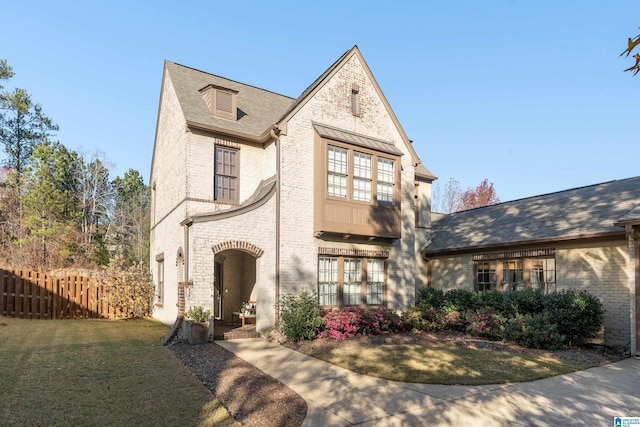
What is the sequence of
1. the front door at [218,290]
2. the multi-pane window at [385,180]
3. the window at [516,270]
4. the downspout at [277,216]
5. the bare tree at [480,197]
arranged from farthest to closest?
the bare tree at [480,197] < the front door at [218,290] < the multi-pane window at [385,180] < the window at [516,270] < the downspout at [277,216]

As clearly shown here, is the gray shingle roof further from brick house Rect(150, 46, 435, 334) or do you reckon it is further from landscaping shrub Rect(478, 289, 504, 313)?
landscaping shrub Rect(478, 289, 504, 313)

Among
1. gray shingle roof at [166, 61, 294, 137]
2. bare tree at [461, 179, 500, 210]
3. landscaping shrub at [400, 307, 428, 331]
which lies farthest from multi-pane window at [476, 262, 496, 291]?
bare tree at [461, 179, 500, 210]

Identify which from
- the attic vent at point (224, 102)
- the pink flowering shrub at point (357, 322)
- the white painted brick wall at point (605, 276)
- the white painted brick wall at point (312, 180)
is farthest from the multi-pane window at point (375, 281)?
the attic vent at point (224, 102)

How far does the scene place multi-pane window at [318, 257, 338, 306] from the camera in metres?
13.1

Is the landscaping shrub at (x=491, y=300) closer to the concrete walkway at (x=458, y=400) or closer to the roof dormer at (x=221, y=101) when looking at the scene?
the concrete walkway at (x=458, y=400)

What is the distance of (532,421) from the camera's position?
5449 millimetres

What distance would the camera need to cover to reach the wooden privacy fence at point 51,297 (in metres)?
15.3

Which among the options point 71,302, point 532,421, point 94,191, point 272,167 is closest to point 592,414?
point 532,421

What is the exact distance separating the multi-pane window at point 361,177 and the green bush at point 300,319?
3.97 m

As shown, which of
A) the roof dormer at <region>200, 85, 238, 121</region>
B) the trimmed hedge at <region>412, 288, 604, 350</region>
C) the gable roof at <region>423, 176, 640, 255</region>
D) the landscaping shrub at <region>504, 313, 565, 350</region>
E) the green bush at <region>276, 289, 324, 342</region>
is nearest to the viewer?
the landscaping shrub at <region>504, 313, 565, 350</region>

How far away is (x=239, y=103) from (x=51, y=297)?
1064cm

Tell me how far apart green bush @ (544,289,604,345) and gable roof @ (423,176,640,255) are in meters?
1.97

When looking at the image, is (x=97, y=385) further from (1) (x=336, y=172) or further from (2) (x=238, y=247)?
(1) (x=336, y=172)

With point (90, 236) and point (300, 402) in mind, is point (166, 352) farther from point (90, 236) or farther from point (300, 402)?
point (90, 236)
